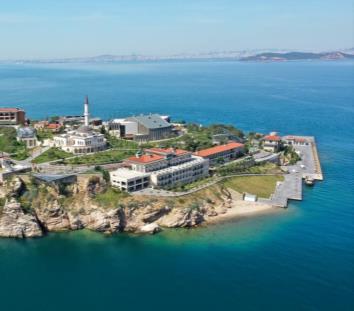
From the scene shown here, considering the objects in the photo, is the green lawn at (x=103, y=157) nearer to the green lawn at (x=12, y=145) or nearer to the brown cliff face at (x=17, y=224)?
the green lawn at (x=12, y=145)

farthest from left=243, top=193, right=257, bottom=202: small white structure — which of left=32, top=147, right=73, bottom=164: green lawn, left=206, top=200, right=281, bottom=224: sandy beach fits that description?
left=32, top=147, right=73, bottom=164: green lawn

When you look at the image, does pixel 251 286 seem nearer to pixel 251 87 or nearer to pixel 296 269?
pixel 296 269

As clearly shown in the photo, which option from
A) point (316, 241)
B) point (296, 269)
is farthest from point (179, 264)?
point (316, 241)

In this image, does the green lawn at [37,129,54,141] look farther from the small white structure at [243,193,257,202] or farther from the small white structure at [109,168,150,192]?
A: the small white structure at [243,193,257,202]

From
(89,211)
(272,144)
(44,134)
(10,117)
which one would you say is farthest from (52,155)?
(272,144)

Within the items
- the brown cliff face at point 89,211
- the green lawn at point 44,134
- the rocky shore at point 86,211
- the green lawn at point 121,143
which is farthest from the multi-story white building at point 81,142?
the brown cliff face at point 89,211

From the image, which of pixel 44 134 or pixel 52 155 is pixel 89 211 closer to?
pixel 52 155
